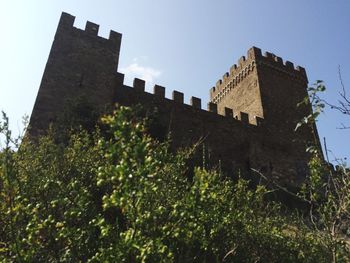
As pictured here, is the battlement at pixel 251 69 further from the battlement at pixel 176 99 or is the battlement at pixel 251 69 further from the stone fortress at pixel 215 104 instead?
the battlement at pixel 176 99

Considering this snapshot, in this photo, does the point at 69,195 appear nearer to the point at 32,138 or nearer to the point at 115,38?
the point at 32,138

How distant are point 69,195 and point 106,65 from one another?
10988 mm

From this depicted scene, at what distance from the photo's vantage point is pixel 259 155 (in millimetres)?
17031

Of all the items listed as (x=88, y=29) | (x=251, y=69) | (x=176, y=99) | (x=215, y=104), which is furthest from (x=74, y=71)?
(x=251, y=69)

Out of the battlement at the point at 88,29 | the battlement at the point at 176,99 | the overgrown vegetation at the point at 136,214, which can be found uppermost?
the battlement at the point at 88,29

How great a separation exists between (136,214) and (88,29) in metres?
13.9

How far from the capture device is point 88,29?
1517 centimetres

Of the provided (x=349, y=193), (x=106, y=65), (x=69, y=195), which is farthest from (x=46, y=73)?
(x=349, y=193)

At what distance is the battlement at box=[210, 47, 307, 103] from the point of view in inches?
797

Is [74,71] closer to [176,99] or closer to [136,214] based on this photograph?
[176,99]

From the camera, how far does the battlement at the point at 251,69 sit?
20234mm

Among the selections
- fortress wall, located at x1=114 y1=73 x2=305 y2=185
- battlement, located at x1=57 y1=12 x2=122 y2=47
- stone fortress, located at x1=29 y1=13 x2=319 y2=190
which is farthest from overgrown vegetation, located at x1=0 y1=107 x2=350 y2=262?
battlement, located at x1=57 y1=12 x2=122 y2=47

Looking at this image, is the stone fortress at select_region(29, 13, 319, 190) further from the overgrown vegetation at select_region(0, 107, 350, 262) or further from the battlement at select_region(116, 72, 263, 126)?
the overgrown vegetation at select_region(0, 107, 350, 262)

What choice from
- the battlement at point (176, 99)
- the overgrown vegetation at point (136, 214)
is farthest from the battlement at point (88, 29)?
the overgrown vegetation at point (136, 214)
